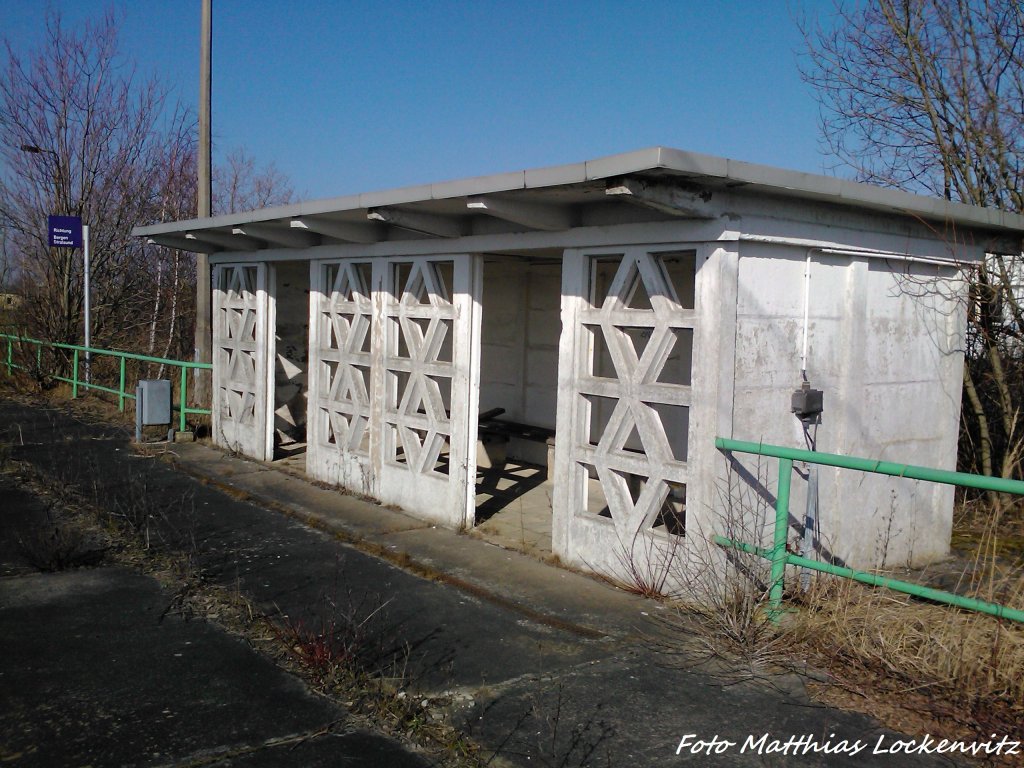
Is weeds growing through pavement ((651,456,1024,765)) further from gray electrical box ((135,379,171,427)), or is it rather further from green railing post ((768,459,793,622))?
gray electrical box ((135,379,171,427))

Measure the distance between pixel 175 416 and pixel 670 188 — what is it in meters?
9.96

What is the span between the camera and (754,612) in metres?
4.70

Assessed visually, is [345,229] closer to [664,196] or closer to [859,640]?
[664,196]

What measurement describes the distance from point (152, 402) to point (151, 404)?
0.09ft

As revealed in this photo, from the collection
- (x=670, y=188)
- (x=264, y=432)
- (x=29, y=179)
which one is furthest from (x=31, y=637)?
(x=29, y=179)

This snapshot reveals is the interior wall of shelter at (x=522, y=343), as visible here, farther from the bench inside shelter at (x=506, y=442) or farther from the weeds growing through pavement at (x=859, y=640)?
the weeds growing through pavement at (x=859, y=640)

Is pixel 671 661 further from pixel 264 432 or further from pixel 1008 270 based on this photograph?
pixel 264 432

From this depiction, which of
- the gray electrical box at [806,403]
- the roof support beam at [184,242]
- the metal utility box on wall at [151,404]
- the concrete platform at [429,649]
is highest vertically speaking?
the roof support beam at [184,242]

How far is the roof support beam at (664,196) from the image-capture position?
4.84 meters

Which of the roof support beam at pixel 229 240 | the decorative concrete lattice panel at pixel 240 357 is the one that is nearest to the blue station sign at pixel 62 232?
the decorative concrete lattice panel at pixel 240 357

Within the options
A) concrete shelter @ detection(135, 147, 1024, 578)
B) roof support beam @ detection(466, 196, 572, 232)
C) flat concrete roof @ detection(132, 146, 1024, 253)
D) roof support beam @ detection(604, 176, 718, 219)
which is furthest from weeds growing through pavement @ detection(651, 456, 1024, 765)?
roof support beam @ detection(466, 196, 572, 232)

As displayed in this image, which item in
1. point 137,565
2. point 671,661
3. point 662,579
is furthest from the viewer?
point 137,565

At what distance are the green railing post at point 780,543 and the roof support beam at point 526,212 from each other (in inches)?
92.7

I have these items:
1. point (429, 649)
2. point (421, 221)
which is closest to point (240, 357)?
point (421, 221)
